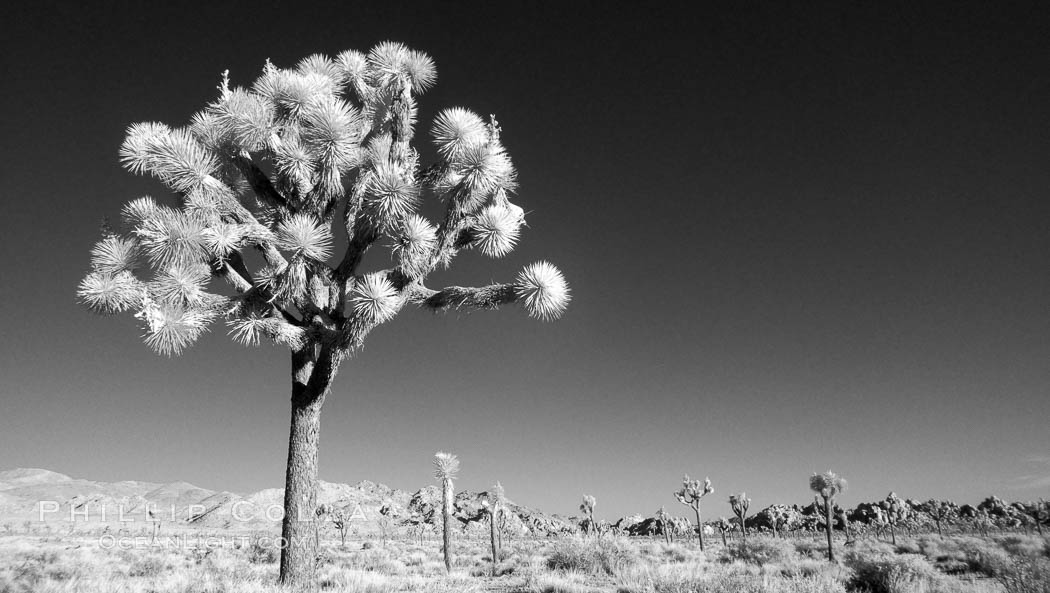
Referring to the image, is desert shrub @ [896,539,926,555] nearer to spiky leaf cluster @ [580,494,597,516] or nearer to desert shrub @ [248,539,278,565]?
spiky leaf cluster @ [580,494,597,516]

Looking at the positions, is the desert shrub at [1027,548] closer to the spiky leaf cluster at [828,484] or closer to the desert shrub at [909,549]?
the desert shrub at [909,549]

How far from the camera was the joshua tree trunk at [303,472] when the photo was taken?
261 inches

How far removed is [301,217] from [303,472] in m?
3.30

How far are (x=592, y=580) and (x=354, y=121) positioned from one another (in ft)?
36.0

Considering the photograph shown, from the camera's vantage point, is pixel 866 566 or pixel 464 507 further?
pixel 464 507

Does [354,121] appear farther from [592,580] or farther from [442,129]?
[592,580]

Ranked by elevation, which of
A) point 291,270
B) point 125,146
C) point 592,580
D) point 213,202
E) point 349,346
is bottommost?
point 592,580

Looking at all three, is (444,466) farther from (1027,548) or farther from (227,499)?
(227,499)

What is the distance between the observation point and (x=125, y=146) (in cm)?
659

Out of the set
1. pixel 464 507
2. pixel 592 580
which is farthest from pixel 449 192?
pixel 464 507

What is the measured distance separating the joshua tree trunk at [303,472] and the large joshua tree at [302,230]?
0.02 metres

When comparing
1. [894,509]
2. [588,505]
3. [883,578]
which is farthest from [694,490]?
[894,509]

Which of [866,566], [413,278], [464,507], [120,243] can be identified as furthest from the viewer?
[464,507]

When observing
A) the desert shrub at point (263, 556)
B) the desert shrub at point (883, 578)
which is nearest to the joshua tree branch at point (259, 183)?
the desert shrub at point (263, 556)
